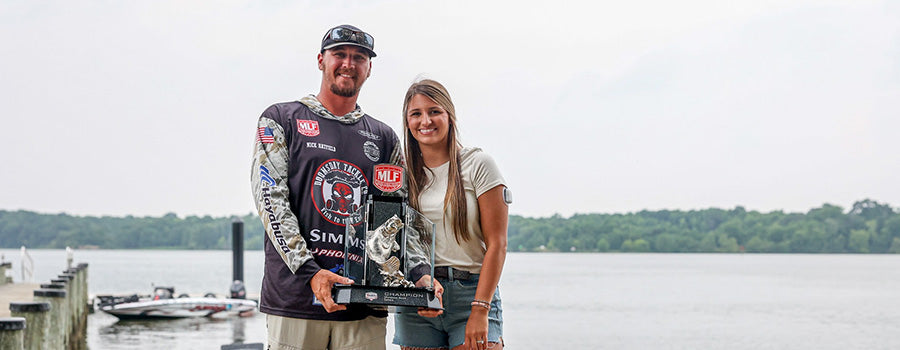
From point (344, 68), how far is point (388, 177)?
0.56 m

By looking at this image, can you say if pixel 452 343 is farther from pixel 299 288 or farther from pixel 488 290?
pixel 299 288

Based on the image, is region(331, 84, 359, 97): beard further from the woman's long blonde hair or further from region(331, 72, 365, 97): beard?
the woman's long blonde hair

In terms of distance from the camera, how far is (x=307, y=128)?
13.6ft

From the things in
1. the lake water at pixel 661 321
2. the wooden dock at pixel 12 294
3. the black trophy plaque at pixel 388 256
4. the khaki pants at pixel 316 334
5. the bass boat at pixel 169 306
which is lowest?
the lake water at pixel 661 321

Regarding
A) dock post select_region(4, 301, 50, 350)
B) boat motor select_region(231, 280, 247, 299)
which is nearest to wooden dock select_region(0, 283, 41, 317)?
boat motor select_region(231, 280, 247, 299)

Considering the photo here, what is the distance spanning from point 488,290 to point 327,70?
4.11 ft

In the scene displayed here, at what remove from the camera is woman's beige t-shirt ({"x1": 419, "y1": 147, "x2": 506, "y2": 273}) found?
4215mm

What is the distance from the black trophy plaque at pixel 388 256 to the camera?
3.94 meters

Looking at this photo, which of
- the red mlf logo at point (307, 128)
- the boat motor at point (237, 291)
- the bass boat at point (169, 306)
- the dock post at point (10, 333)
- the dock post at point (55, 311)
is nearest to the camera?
the red mlf logo at point (307, 128)

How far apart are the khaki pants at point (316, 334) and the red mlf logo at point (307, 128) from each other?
2.72 feet

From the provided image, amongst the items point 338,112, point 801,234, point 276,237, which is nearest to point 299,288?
point 276,237

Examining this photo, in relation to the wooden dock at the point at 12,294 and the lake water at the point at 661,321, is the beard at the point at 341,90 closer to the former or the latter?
the wooden dock at the point at 12,294

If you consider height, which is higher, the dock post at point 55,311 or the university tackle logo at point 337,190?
the university tackle logo at point 337,190

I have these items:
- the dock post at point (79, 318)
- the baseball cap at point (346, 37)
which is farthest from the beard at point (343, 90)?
the dock post at point (79, 318)
